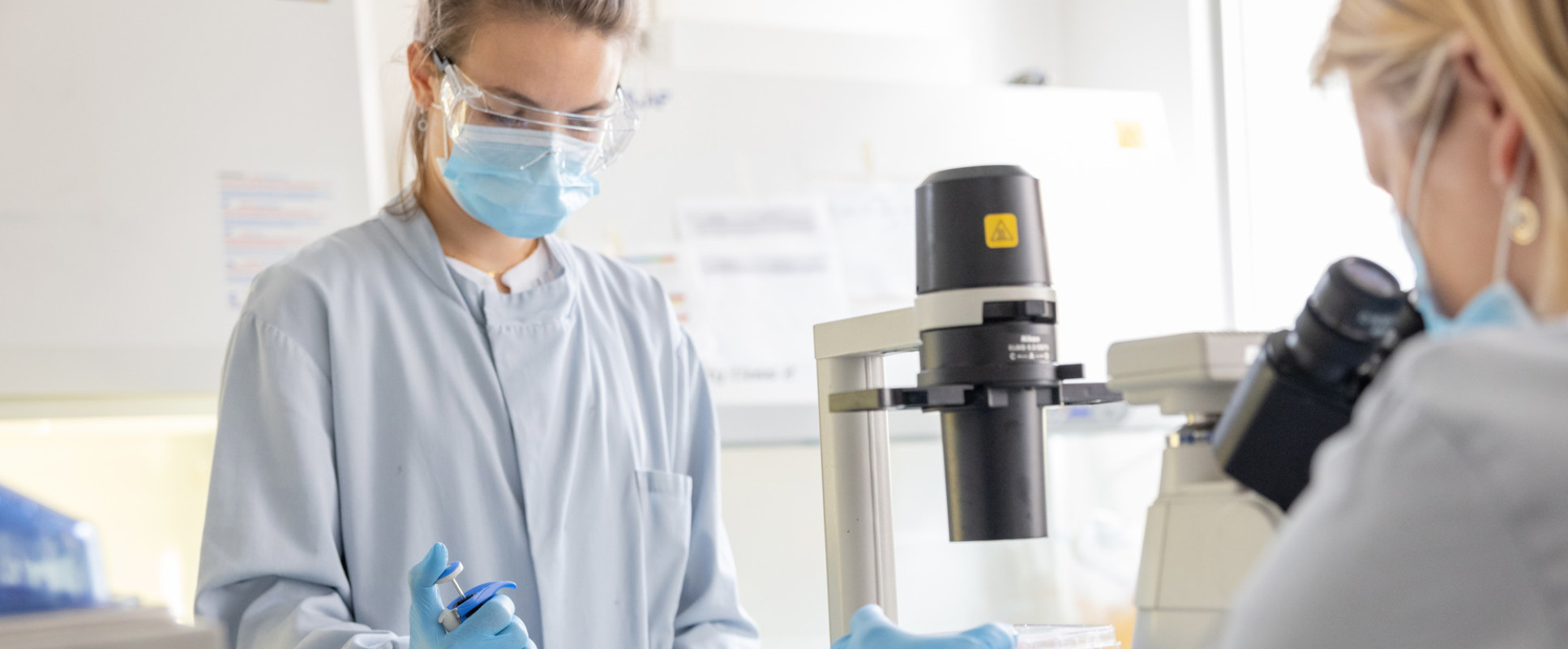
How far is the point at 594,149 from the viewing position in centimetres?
150

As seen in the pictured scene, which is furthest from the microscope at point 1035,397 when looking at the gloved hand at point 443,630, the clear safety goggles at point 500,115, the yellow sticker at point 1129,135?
the yellow sticker at point 1129,135

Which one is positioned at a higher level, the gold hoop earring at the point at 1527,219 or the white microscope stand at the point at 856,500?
the gold hoop earring at the point at 1527,219

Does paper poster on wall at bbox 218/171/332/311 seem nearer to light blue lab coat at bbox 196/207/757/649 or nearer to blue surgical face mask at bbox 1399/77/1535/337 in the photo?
light blue lab coat at bbox 196/207/757/649

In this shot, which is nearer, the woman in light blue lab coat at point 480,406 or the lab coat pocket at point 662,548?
the woman in light blue lab coat at point 480,406

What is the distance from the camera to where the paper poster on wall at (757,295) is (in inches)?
97.2

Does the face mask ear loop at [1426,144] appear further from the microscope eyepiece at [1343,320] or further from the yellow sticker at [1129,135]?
the yellow sticker at [1129,135]

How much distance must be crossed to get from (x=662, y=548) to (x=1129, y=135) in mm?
1872

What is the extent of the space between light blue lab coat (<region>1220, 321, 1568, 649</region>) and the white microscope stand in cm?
61

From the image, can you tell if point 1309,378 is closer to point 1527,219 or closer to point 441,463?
point 1527,219

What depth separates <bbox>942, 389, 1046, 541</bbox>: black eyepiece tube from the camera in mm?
965

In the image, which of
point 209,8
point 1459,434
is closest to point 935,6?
point 209,8

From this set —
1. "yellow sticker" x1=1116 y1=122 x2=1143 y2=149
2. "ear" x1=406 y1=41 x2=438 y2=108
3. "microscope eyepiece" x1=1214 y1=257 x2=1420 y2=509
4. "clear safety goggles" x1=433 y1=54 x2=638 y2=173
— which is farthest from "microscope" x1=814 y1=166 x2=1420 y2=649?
"yellow sticker" x1=1116 y1=122 x2=1143 y2=149

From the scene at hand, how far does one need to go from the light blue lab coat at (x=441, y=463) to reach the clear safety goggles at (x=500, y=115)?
5.8 inches

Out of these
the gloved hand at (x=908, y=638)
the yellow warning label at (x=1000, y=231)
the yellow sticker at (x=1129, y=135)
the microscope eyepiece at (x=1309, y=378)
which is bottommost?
the gloved hand at (x=908, y=638)
